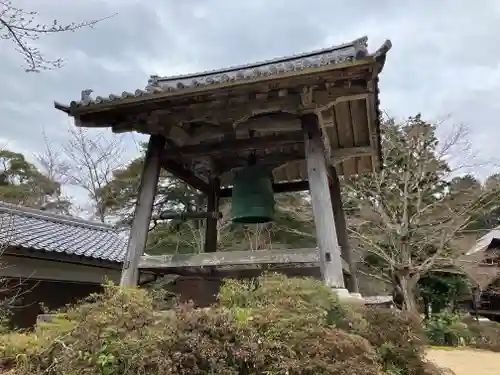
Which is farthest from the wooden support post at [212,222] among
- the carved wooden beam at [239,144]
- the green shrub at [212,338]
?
the green shrub at [212,338]

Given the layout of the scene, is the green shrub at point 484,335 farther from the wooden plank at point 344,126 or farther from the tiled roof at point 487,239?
the wooden plank at point 344,126

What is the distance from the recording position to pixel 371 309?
4156mm

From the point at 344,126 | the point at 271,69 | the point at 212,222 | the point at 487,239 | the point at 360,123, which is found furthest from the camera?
the point at 487,239

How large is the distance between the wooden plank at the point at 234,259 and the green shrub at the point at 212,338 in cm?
64

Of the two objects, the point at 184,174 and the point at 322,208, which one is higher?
the point at 184,174

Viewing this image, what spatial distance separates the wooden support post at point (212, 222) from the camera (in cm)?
632

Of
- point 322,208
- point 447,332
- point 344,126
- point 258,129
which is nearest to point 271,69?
point 258,129

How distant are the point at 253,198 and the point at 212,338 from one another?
7.29 feet

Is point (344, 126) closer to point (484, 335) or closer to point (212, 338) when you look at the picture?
point (212, 338)

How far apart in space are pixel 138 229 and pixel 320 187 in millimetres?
1987

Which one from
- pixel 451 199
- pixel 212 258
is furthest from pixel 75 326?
pixel 451 199

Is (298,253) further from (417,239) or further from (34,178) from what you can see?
(34,178)

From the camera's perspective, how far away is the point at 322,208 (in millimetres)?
4516

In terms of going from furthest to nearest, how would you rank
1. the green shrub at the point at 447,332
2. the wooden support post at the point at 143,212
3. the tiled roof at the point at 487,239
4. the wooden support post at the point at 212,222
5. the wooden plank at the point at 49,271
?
1. the tiled roof at the point at 487,239
2. the green shrub at the point at 447,332
3. the wooden plank at the point at 49,271
4. the wooden support post at the point at 212,222
5. the wooden support post at the point at 143,212
